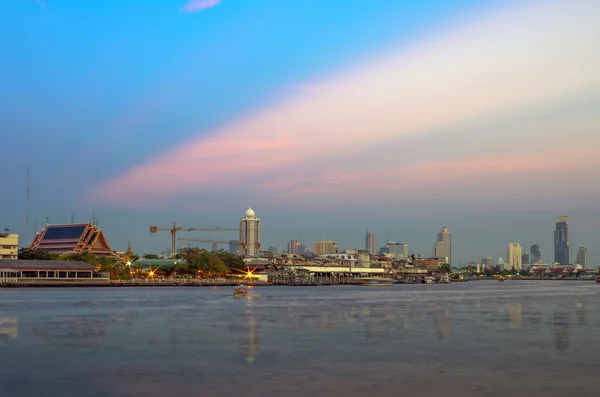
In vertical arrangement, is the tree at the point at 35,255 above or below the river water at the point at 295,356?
above

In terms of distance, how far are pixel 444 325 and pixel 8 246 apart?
465 ft

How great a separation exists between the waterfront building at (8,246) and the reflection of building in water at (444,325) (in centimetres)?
13019

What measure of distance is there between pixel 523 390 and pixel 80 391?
57.9 feet

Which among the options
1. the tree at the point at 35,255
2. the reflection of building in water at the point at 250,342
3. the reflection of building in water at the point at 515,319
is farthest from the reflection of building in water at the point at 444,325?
the tree at the point at 35,255

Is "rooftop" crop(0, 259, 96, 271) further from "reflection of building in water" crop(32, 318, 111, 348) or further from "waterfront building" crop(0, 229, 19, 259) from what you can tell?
"reflection of building in water" crop(32, 318, 111, 348)

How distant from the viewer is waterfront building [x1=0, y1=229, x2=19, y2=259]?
16875cm

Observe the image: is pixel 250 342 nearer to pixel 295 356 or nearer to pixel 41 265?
pixel 295 356

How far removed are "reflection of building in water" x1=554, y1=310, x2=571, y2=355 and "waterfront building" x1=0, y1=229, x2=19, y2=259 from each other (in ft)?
454

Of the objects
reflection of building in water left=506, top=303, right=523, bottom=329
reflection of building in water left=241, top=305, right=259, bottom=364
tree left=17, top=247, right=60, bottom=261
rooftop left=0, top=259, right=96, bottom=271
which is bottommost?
reflection of building in water left=506, top=303, right=523, bottom=329

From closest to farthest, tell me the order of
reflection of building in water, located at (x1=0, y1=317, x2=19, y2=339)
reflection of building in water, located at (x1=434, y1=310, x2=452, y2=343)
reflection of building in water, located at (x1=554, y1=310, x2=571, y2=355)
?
reflection of building in water, located at (x1=554, y1=310, x2=571, y2=355), reflection of building in water, located at (x1=0, y1=317, x2=19, y2=339), reflection of building in water, located at (x1=434, y1=310, x2=452, y2=343)

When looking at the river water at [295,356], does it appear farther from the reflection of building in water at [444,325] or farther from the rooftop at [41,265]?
the rooftop at [41,265]

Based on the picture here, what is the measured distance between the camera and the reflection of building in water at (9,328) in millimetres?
46312

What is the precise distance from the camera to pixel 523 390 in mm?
27516

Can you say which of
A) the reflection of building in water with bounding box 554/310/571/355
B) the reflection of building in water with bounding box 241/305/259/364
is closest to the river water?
the reflection of building in water with bounding box 241/305/259/364
